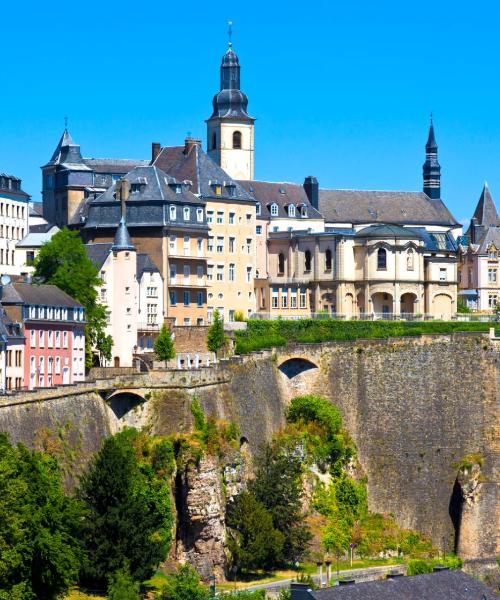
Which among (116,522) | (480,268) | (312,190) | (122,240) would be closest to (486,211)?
(480,268)

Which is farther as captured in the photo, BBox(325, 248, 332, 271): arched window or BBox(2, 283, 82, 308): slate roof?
BBox(325, 248, 332, 271): arched window

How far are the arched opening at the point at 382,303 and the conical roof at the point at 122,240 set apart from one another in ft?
63.4

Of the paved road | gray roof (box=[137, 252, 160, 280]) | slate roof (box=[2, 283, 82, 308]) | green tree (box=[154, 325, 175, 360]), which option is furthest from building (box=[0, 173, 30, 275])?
the paved road

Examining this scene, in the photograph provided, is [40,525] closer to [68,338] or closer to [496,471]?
[68,338]

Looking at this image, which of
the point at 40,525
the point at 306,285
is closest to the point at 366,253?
the point at 306,285

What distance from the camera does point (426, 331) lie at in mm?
128625

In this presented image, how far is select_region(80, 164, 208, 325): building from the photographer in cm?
13175

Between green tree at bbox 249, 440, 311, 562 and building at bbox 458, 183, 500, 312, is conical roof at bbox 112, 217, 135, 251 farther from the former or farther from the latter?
building at bbox 458, 183, 500, 312

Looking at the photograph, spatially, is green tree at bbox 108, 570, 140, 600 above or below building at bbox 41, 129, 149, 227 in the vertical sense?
below

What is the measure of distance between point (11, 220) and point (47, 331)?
2272 cm

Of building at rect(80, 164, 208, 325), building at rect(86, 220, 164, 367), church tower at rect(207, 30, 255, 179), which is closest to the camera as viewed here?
building at rect(86, 220, 164, 367)

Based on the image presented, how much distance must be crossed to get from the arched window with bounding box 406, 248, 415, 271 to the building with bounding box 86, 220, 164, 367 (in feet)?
64.7

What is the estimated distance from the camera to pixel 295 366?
127 m

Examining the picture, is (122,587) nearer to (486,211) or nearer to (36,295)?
(36,295)
